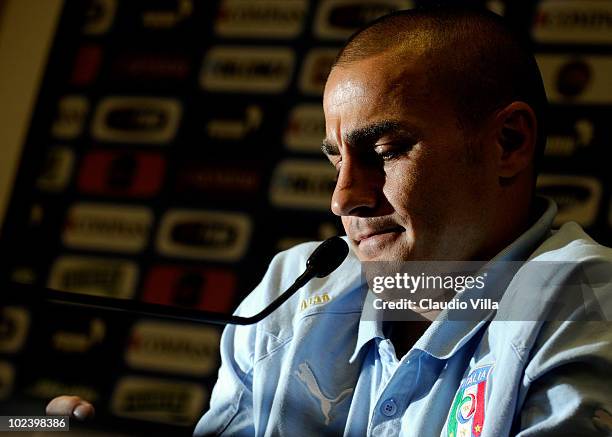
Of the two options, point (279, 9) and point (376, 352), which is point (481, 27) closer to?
point (376, 352)

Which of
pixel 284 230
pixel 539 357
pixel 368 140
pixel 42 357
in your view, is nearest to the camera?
pixel 539 357

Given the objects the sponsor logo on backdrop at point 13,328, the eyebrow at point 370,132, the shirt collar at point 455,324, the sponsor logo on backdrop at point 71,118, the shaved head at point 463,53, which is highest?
the sponsor logo on backdrop at point 71,118

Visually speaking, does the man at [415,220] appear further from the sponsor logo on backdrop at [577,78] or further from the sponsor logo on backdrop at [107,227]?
the sponsor logo on backdrop at [107,227]

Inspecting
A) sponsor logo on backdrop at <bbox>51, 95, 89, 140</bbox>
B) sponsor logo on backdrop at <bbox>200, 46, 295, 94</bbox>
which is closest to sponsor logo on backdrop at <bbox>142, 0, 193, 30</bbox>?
sponsor logo on backdrop at <bbox>200, 46, 295, 94</bbox>

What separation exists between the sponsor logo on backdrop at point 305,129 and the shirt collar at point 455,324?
93 cm

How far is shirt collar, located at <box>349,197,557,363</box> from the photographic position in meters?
0.84

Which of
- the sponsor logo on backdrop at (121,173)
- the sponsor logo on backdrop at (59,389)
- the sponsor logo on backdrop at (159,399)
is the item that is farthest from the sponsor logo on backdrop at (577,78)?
the sponsor logo on backdrop at (59,389)

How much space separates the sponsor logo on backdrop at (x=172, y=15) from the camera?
2.05m

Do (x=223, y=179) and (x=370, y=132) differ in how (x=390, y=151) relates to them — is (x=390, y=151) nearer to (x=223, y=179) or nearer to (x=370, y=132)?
(x=370, y=132)

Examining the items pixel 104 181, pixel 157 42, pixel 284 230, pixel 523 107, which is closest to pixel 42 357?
pixel 104 181

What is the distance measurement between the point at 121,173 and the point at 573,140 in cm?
118

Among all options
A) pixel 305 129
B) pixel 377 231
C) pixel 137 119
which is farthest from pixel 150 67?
pixel 377 231

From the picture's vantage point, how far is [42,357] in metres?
1.99

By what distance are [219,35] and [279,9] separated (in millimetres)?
181
